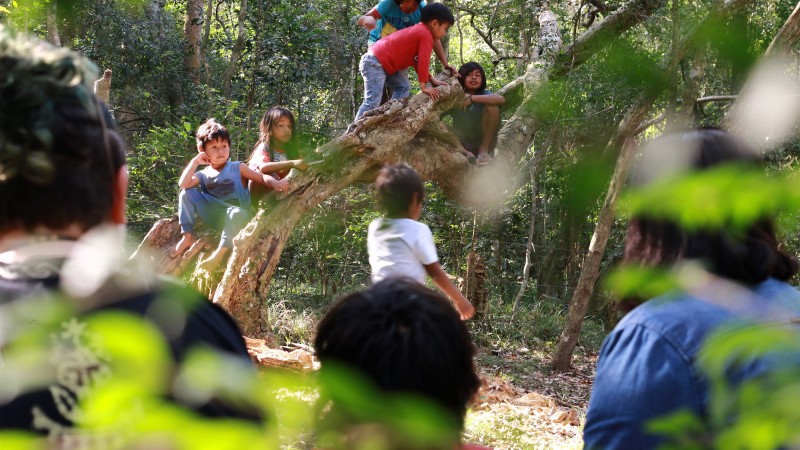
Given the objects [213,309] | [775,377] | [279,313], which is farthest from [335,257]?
[775,377]

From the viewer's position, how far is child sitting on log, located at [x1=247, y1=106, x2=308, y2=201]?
6562mm

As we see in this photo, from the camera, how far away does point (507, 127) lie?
8.79 meters

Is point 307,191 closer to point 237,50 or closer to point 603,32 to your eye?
point 603,32

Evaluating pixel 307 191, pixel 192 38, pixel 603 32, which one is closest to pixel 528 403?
pixel 307 191

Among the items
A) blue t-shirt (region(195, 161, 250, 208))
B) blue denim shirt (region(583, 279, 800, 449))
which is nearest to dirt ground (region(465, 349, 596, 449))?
blue denim shirt (region(583, 279, 800, 449))

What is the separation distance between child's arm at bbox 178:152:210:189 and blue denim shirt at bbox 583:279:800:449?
16.5ft

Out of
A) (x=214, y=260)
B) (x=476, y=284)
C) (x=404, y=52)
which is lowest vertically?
(x=476, y=284)

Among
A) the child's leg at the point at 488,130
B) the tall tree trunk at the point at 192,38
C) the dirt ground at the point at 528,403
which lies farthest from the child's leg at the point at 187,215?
the tall tree trunk at the point at 192,38

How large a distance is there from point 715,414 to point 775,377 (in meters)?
0.07

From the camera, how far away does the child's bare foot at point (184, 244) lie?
6781mm

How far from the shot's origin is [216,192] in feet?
21.5

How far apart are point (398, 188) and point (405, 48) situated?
3.46 meters

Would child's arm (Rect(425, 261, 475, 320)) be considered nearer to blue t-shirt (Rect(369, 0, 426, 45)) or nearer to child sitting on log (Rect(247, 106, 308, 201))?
child sitting on log (Rect(247, 106, 308, 201))

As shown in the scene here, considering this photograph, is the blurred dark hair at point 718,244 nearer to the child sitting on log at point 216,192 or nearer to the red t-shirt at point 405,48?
the child sitting on log at point 216,192
